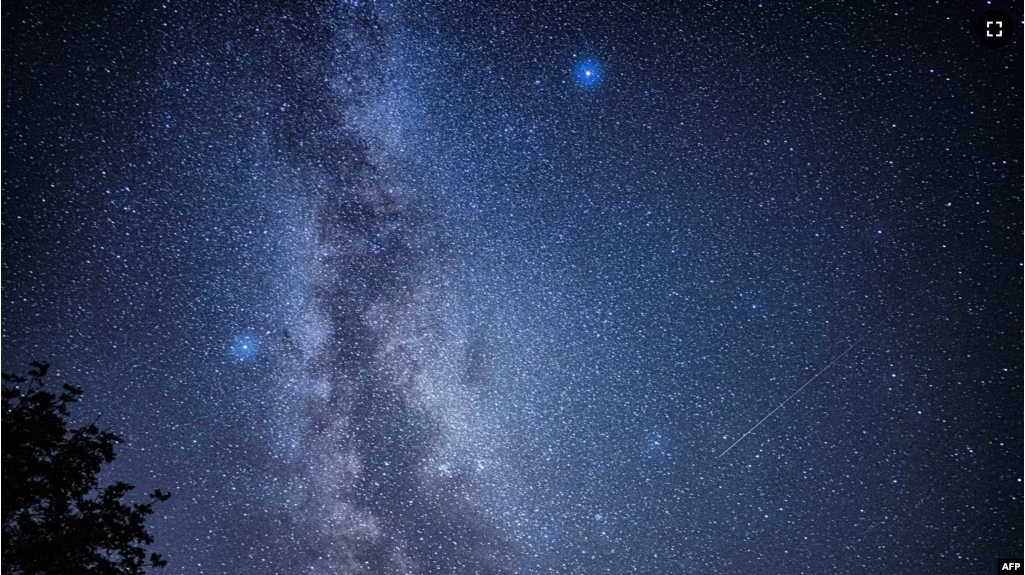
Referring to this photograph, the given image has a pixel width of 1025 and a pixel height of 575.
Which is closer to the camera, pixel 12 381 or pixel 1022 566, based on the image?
pixel 12 381

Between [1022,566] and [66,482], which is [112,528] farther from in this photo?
[1022,566]

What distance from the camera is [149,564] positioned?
10.5 ft

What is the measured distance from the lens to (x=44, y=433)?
3014mm

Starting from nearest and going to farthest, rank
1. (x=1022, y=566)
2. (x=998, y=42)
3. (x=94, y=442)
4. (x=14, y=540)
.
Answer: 1. (x=14, y=540)
2. (x=94, y=442)
3. (x=998, y=42)
4. (x=1022, y=566)

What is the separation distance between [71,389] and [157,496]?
925mm

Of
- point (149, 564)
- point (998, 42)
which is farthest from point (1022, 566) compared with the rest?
point (149, 564)

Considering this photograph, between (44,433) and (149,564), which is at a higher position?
(44,433)

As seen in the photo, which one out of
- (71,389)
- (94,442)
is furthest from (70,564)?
(71,389)

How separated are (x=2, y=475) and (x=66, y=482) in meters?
0.32

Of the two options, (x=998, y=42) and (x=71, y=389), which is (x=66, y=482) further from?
(x=998, y=42)

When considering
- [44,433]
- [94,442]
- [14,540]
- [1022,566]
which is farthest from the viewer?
[1022,566]

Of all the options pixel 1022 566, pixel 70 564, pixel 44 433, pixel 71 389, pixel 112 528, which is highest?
pixel 71 389

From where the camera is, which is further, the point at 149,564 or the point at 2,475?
the point at 149,564

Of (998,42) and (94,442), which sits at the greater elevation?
(998,42)
